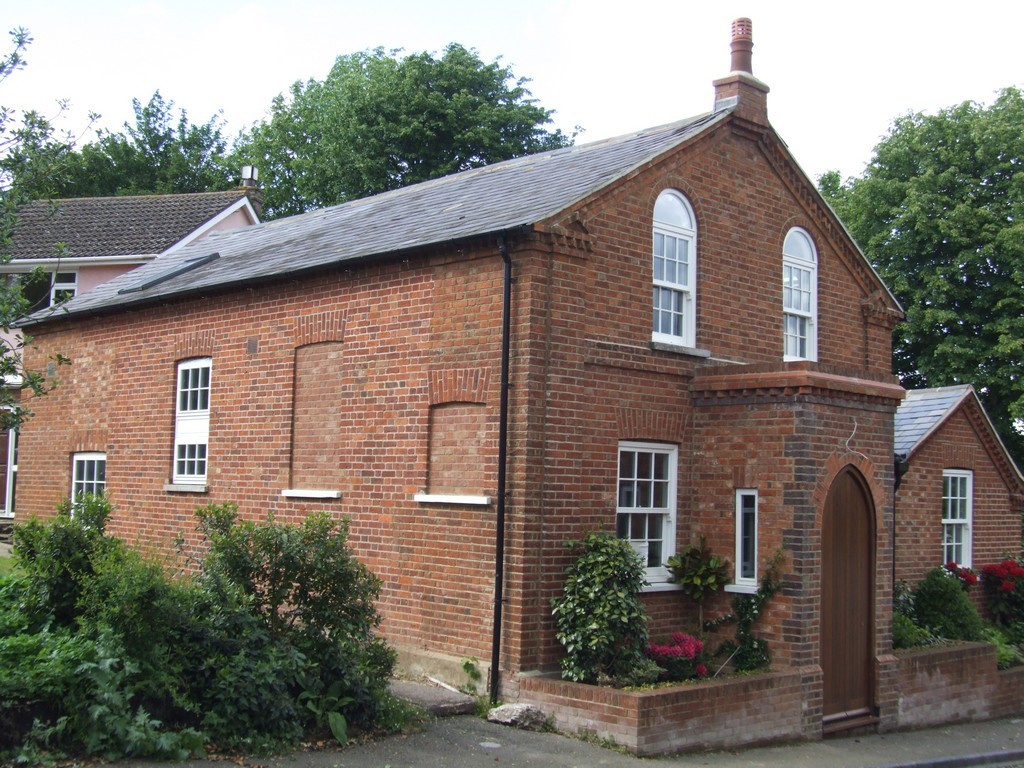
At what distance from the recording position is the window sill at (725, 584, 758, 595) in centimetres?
1355

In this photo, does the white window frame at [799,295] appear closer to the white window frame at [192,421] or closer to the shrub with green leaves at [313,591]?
the shrub with green leaves at [313,591]

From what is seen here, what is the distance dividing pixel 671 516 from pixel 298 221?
10975mm

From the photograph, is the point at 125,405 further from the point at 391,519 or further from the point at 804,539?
the point at 804,539

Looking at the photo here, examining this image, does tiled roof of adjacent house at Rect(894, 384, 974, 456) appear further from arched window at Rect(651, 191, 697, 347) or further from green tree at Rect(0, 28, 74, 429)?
green tree at Rect(0, 28, 74, 429)

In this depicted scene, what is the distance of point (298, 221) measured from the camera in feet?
71.9

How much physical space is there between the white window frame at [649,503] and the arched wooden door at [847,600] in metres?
1.94

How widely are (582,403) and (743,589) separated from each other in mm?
3039

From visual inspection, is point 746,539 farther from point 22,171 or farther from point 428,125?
point 428,125

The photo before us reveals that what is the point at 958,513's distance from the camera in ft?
64.3

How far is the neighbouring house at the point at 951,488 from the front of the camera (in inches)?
722

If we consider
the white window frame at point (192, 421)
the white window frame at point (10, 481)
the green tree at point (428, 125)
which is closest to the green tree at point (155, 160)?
the green tree at point (428, 125)

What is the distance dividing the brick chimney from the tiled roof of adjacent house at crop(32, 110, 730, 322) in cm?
48

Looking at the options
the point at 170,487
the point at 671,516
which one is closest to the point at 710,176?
the point at 671,516

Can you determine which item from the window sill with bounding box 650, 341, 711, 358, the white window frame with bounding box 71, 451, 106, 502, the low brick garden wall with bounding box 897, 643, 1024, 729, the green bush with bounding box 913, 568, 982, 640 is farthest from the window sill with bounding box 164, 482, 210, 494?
the green bush with bounding box 913, 568, 982, 640
